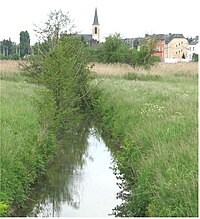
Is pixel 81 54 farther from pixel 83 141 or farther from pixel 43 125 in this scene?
pixel 43 125

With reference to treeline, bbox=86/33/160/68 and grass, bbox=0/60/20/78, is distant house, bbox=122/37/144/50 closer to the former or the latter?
treeline, bbox=86/33/160/68

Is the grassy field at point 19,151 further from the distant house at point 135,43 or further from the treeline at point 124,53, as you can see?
the distant house at point 135,43

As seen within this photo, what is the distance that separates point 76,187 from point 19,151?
1.80 meters

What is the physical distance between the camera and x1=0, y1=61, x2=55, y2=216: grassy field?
26.1 ft

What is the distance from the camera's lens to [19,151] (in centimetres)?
927

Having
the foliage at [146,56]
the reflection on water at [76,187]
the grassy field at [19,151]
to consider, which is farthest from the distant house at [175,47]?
the grassy field at [19,151]

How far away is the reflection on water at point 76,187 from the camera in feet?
29.2

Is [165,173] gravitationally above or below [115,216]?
above

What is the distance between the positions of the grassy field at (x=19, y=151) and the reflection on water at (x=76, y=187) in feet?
1.21

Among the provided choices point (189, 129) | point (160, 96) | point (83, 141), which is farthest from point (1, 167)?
point (160, 96)

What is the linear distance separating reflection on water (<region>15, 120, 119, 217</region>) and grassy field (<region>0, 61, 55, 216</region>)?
1.21 feet

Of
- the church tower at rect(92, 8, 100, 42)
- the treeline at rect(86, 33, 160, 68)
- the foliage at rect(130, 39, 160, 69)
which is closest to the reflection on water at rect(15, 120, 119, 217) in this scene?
the foliage at rect(130, 39, 160, 69)

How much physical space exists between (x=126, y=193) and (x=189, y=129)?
1.92 m

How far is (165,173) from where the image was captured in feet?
22.5
